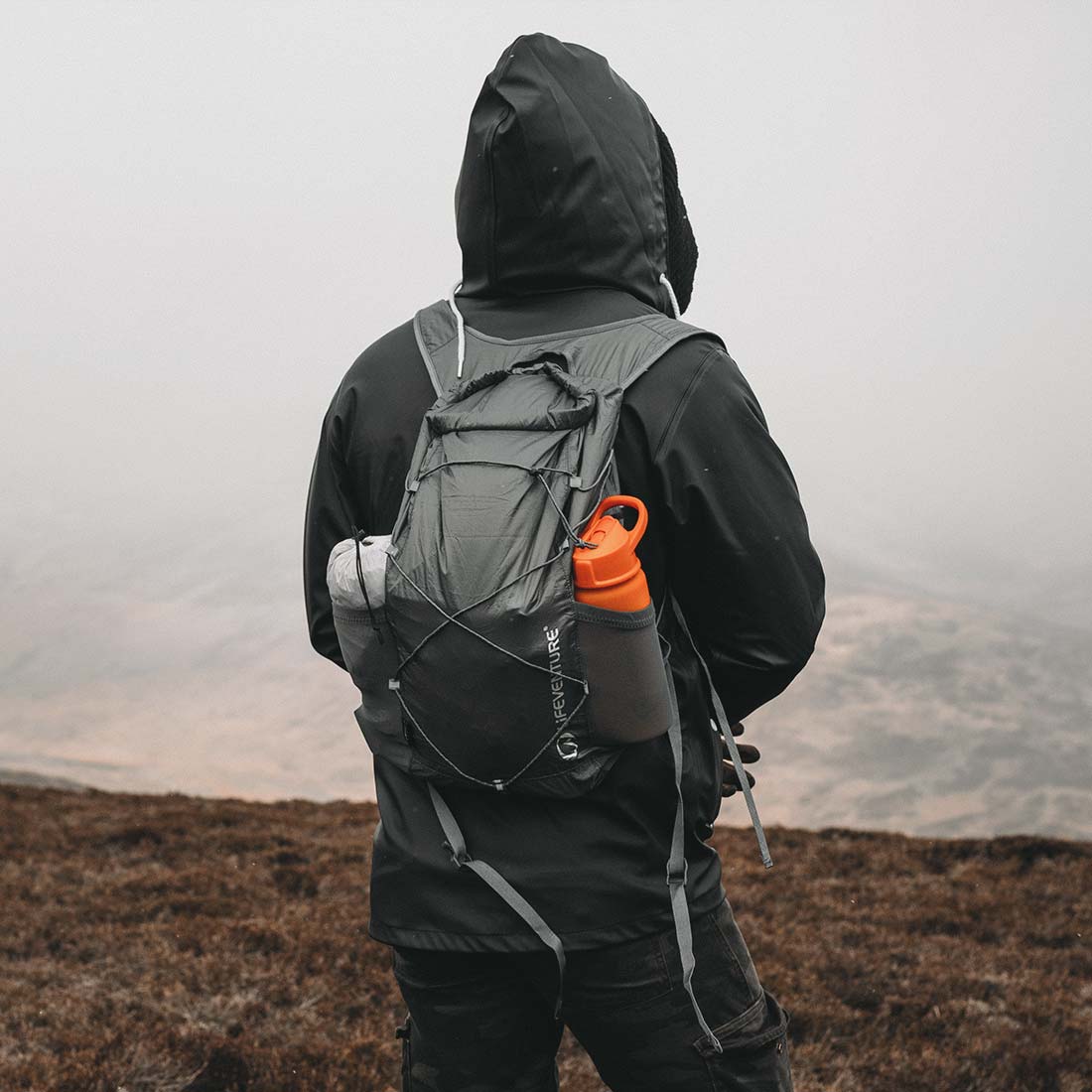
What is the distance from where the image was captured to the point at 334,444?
94.0 inches

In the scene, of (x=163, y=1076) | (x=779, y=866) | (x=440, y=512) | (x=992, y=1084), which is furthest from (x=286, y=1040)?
(x=779, y=866)

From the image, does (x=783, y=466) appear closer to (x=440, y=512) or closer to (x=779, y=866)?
(x=440, y=512)

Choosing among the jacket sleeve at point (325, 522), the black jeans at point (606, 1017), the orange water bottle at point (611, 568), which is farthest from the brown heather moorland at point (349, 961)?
the orange water bottle at point (611, 568)

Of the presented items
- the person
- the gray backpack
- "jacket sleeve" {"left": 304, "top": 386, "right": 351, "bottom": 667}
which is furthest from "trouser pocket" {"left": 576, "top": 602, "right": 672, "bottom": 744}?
"jacket sleeve" {"left": 304, "top": 386, "right": 351, "bottom": 667}

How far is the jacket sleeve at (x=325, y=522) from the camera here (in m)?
2.38

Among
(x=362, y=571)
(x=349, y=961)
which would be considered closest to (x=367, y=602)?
(x=362, y=571)

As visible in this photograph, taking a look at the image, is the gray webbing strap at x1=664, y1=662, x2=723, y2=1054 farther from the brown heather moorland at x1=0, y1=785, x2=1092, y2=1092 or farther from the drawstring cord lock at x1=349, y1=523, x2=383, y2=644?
the brown heather moorland at x1=0, y1=785, x2=1092, y2=1092

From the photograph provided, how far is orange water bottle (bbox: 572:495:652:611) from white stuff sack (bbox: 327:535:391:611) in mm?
358

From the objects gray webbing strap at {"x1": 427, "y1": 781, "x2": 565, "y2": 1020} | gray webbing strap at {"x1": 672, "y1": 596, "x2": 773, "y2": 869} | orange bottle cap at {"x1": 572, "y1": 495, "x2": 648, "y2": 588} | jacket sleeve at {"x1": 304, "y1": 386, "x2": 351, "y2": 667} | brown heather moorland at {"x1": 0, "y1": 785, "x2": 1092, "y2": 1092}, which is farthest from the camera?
brown heather moorland at {"x1": 0, "y1": 785, "x2": 1092, "y2": 1092}

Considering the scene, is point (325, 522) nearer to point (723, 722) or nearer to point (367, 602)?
point (367, 602)

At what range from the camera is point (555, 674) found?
6.15 feet

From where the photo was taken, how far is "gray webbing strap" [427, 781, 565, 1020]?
6.48 feet

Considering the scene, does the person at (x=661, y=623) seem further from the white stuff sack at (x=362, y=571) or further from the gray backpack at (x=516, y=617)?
the white stuff sack at (x=362, y=571)

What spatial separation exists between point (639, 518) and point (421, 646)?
43cm
